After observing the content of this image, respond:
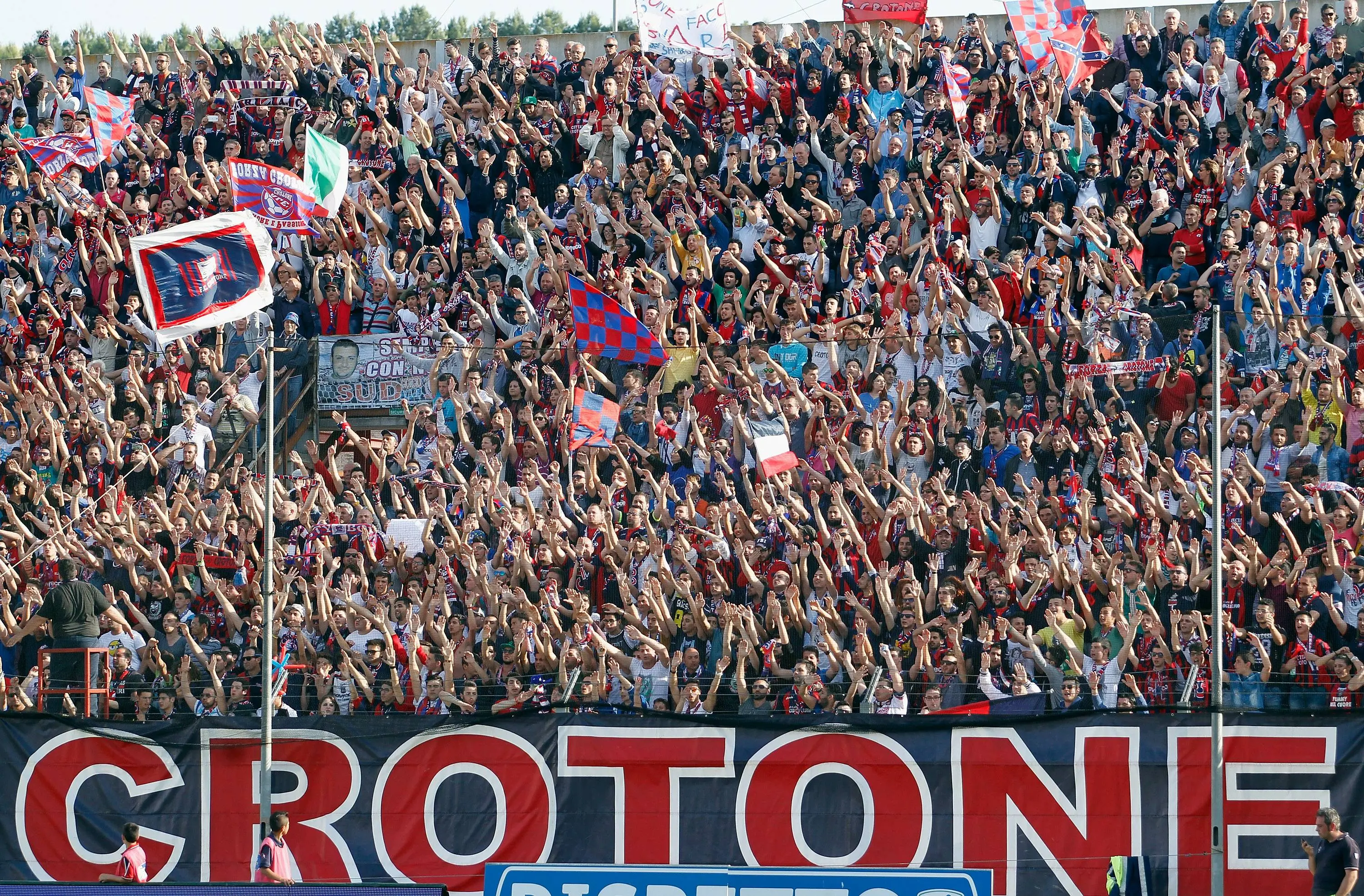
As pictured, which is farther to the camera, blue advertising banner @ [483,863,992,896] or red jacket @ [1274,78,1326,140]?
red jacket @ [1274,78,1326,140]

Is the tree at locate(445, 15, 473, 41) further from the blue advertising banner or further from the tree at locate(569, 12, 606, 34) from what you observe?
the blue advertising banner

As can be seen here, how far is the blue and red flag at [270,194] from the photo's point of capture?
1966cm

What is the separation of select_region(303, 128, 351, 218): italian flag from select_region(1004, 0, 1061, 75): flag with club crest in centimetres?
702

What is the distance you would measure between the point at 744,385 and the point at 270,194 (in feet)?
18.6

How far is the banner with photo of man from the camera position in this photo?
63.8 ft

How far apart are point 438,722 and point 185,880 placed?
1.88 m

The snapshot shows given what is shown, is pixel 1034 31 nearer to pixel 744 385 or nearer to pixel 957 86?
pixel 957 86

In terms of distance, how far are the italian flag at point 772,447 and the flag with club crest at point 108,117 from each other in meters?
11.4

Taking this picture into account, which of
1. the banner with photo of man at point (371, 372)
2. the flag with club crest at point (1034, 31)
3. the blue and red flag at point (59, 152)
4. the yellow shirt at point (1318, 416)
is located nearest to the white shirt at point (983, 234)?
the flag with club crest at point (1034, 31)

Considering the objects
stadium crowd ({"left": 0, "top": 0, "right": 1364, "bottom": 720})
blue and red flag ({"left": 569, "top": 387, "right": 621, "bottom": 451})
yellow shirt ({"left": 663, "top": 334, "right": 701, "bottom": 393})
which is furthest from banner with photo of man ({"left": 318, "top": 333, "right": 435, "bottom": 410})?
yellow shirt ({"left": 663, "top": 334, "right": 701, "bottom": 393})

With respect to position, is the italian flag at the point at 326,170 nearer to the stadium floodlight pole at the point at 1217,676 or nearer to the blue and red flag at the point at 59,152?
the blue and red flag at the point at 59,152

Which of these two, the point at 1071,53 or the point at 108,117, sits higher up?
the point at 108,117

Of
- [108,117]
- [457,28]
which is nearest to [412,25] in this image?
[457,28]

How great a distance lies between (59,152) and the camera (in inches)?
962
